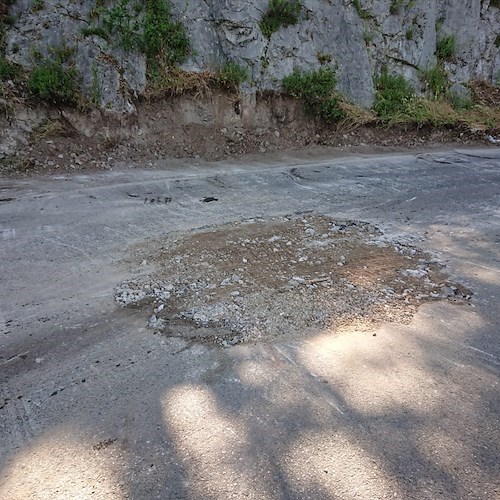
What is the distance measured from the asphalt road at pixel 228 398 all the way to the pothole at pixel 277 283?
0.50 ft

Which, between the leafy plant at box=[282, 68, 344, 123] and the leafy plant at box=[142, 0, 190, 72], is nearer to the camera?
the leafy plant at box=[142, 0, 190, 72]

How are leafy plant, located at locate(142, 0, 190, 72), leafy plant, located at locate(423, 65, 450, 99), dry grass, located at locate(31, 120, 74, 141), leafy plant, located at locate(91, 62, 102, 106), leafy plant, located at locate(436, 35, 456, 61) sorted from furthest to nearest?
leafy plant, located at locate(436, 35, 456, 61), leafy plant, located at locate(423, 65, 450, 99), leafy plant, located at locate(142, 0, 190, 72), leafy plant, located at locate(91, 62, 102, 106), dry grass, located at locate(31, 120, 74, 141)

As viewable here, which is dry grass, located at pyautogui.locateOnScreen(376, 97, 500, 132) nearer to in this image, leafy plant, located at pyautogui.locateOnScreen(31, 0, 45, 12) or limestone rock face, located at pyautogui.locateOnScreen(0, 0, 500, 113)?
limestone rock face, located at pyautogui.locateOnScreen(0, 0, 500, 113)

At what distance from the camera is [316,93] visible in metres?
9.90

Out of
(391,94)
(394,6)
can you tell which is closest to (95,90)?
(391,94)

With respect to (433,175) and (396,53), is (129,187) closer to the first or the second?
(433,175)

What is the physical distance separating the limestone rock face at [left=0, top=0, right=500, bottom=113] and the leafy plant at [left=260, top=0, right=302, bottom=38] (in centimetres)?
13

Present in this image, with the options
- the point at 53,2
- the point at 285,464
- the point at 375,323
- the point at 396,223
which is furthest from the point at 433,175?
the point at 53,2

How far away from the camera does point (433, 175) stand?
7.48 metres

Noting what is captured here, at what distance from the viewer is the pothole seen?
10.9 feet

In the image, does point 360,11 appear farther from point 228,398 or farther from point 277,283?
point 228,398

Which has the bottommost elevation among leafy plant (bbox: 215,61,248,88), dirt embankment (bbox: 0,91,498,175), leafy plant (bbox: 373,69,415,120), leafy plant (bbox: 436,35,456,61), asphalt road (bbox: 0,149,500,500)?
asphalt road (bbox: 0,149,500,500)

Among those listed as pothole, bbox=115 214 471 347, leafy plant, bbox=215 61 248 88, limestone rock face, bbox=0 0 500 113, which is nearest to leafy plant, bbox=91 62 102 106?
limestone rock face, bbox=0 0 500 113

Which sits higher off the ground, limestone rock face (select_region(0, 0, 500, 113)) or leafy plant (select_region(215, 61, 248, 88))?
limestone rock face (select_region(0, 0, 500, 113))
